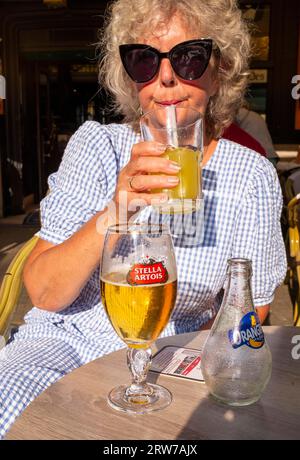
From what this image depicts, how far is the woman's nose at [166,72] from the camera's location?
4.68 ft

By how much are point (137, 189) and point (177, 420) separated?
0.45 metres

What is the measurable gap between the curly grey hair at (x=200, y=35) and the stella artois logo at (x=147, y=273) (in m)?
0.91

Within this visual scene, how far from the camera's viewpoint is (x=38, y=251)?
131 cm

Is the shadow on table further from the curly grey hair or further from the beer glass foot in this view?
the curly grey hair

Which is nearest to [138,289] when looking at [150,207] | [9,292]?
[150,207]

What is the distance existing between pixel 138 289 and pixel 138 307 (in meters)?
0.03

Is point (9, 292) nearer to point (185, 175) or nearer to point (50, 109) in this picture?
point (185, 175)

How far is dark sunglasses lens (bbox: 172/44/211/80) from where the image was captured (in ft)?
4.57

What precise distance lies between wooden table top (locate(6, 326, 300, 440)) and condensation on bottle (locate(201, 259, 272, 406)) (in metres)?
0.03

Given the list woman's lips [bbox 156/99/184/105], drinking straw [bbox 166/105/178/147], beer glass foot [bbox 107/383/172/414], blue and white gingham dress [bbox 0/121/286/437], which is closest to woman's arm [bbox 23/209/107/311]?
blue and white gingham dress [bbox 0/121/286/437]

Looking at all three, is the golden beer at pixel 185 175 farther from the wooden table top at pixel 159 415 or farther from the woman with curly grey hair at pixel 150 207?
the wooden table top at pixel 159 415

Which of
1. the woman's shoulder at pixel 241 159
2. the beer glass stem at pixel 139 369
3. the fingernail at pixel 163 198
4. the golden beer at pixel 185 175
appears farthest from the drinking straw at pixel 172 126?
the beer glass stem at pixel 139 369
